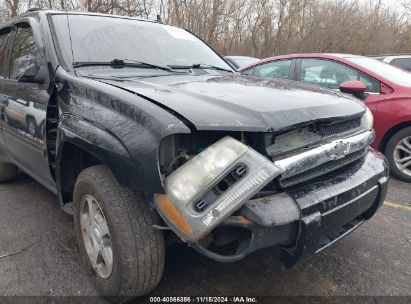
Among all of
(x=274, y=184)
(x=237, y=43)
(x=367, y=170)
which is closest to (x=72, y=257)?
(x=274, y=184)

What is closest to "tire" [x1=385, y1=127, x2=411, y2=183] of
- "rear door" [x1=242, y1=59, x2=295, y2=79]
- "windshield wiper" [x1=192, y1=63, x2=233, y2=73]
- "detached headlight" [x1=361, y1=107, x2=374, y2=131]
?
"rear door" [x1=242, y1=59, x2=295, y2=79]

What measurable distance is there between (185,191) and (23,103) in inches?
77.2

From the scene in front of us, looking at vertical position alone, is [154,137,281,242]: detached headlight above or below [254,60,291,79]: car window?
below

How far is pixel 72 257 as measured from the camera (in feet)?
9.07

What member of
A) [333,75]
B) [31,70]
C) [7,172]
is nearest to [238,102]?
[31,70]

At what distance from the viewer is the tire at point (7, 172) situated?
4.24m

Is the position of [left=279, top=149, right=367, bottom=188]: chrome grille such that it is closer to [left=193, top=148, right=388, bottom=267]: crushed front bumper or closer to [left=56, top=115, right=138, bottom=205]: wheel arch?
[left=193, top=148, right=388, bottom=267]: crushed front bumper

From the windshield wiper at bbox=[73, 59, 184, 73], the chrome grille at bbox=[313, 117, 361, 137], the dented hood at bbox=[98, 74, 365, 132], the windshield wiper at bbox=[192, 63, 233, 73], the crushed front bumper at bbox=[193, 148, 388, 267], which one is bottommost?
the crushed front bumper at bbox=[193, 148, 388, 267]

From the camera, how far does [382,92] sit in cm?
464

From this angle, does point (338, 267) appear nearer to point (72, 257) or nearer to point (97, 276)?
point (97, 276)

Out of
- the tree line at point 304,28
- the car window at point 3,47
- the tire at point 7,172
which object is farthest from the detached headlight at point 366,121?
the tree line at point 304,28

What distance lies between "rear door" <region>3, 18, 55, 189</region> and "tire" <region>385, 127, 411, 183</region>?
372 centimetres

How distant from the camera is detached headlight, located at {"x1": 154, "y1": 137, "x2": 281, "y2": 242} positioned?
170 centimetres

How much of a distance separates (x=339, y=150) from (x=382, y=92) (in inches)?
112
